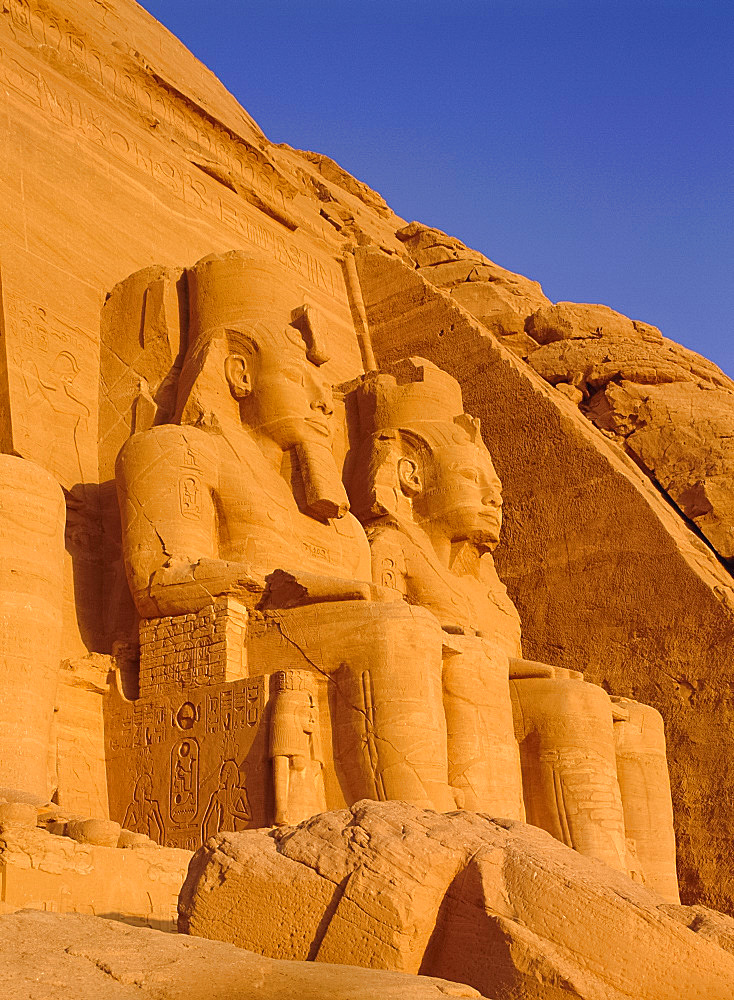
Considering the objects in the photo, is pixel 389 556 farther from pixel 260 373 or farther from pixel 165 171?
pixel 165 171

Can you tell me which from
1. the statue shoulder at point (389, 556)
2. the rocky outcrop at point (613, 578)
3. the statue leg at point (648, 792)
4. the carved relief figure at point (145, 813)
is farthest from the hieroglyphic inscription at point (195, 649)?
the rocky outcrop at point (613, 578)

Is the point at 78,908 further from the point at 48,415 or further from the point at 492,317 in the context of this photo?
the point at 492,317

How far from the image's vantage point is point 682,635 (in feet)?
27.9

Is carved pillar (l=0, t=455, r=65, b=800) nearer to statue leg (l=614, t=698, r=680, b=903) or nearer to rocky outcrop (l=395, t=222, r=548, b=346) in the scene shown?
statue leg (l=614, t=698, r=680, b=903)

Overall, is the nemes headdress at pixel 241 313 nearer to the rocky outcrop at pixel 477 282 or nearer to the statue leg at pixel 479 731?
the statue leg at pixel 479 731

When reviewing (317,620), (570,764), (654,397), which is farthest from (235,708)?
(654,397)

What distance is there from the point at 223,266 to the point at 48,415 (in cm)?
154

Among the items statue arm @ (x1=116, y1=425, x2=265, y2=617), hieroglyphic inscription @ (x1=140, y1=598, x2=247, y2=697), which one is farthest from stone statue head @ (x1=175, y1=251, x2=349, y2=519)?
hieroglyphic inscription @ (x1=140, y1=598, x2=247, y2=697)

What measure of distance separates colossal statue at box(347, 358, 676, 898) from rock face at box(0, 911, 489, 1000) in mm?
3367

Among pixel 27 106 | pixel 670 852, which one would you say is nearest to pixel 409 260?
pixel 27 106

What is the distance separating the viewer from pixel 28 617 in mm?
5332

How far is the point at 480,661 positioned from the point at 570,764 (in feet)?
3.23

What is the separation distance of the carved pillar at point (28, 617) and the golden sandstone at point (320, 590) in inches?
0.7

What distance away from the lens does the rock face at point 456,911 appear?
9.18 feet
